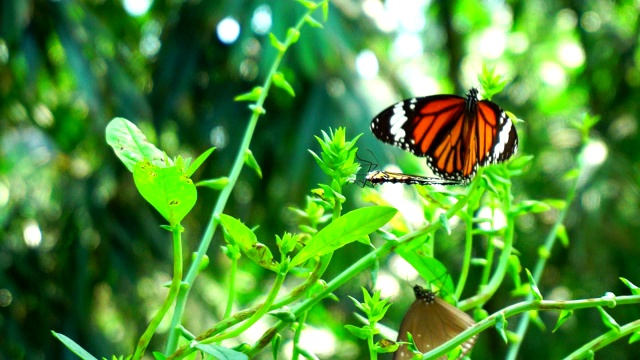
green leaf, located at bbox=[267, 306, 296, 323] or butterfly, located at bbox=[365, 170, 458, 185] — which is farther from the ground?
butterfly, located at bbox=[365, 170, 458, 185]

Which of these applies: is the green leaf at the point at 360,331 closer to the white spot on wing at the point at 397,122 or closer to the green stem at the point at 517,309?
the green stem at the point at 517,309

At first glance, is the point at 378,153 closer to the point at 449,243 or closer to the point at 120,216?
the point at 120,216

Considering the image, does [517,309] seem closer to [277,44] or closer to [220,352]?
[220,352]

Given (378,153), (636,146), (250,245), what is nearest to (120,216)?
(378,153)

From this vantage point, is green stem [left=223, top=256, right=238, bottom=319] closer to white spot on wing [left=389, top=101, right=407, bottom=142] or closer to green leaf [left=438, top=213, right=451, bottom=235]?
green leaf [left=438, top=213, right=451, bottom=235]

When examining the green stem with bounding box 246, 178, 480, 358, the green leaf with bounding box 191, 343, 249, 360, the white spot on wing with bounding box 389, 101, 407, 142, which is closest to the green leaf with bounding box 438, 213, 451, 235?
the green stem with bounding box 246, 178, 480, 358

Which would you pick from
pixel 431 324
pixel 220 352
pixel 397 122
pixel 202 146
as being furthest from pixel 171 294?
pixel 202 146

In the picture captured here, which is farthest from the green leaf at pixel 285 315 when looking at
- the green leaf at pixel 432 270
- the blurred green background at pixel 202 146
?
the blurred green background at pixel 202 146
